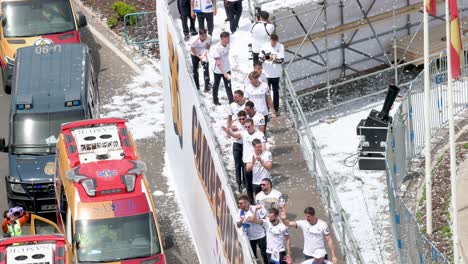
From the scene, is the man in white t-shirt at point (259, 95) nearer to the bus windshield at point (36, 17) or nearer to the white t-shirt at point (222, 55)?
the white t-shirt at point (222, 55)

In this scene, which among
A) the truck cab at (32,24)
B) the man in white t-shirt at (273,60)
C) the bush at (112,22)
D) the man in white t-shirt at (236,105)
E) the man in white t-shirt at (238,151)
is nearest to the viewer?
the man in white t-shirt at (238,151)

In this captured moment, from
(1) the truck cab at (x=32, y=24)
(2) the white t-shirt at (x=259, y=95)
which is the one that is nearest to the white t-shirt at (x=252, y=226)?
(2) the white t-shirt at (x=259, y=95)

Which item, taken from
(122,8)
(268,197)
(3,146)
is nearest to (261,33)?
(3,146)

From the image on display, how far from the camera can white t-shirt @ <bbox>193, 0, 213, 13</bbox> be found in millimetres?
27125

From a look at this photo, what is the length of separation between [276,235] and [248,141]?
8.87ft

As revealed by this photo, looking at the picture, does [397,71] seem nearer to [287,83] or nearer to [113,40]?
[287,83]

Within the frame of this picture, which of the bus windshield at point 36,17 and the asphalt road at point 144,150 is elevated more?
the bus windshield at point 36,17

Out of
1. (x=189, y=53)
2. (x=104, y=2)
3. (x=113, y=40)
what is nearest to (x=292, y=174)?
(x=189, y=53)

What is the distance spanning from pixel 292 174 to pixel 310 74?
6.86m

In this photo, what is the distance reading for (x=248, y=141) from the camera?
2136 cm

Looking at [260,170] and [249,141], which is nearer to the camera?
[260,170]

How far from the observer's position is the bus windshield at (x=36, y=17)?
30938 millimetres

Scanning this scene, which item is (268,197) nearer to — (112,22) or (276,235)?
(276,235)

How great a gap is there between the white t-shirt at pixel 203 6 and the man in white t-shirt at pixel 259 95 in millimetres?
4604
